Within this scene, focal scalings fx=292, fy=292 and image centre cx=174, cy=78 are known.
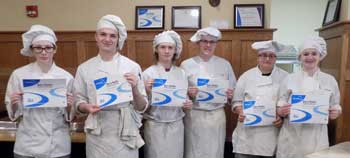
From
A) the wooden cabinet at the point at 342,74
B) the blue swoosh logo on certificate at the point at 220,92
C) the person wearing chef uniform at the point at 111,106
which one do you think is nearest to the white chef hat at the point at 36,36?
the person wearing chef uniform at the point at 111,106

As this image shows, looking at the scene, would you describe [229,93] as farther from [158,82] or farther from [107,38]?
[107,38]

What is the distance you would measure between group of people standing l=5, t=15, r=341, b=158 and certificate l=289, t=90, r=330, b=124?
0.07 m

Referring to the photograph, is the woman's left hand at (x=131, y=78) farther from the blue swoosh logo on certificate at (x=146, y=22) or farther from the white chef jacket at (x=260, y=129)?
the blue swoosh logo on certificate at (x=146, y=22)

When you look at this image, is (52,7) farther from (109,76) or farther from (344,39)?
(344,39)

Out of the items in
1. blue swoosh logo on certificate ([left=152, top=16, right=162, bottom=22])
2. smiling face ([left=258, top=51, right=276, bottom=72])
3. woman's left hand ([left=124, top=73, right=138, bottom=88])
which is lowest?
woman's left hand ([left=124, top=73, right=138, bottom=88])

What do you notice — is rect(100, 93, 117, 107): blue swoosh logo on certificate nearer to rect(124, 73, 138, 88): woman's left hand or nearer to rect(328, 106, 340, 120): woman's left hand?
rect(124, 73, 138, 88): woman's left hand

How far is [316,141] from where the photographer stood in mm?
1973

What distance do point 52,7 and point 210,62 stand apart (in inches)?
83.1

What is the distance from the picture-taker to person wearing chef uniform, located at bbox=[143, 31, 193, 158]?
7.15 feet

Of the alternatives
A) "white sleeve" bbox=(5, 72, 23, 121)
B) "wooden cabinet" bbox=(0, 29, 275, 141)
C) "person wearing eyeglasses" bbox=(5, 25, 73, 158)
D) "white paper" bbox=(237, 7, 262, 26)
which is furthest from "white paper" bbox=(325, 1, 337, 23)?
"white sleeve" bbox=(5, 72, 23, 121)

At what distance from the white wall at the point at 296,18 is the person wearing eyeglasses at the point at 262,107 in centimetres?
333

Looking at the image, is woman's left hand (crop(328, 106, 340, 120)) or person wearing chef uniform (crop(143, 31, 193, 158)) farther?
person wearing chef uniform (crop(143, 31, 193, 158))

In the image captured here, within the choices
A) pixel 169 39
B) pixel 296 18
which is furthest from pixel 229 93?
pixel 296 18

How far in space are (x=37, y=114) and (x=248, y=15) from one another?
233 centimetres
